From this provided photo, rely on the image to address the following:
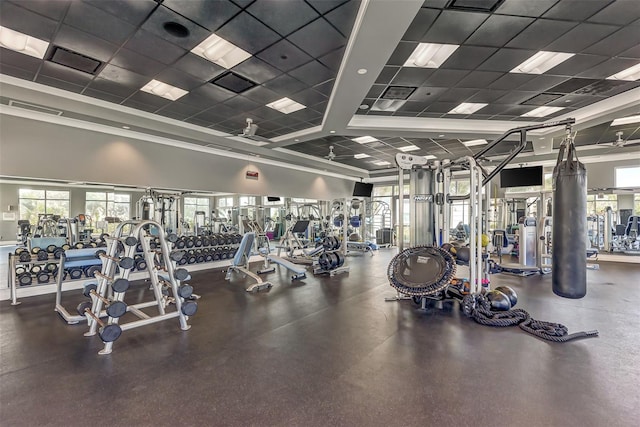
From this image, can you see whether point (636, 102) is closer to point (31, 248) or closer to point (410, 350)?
point (410, 350)

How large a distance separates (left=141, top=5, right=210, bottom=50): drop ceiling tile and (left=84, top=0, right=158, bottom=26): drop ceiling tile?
0.07 meters

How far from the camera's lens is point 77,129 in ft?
18.0

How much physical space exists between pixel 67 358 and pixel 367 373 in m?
2.67

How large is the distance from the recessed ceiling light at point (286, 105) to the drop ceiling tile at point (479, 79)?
2776 millimetres

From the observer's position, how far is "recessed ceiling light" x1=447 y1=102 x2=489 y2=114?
5.54 metres

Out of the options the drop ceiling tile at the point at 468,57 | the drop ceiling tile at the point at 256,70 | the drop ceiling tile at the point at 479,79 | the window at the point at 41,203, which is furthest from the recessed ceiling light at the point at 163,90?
the drop ceiling tile at the point at 479,79

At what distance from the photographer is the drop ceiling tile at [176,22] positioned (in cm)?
303

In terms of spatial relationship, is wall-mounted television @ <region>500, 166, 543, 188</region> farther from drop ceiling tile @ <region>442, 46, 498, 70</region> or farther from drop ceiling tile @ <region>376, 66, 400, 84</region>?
drop ceiling tile @ <region>376, 66, 400, 84</region>

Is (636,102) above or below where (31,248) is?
above

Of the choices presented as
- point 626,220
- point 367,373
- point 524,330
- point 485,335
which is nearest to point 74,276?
point 367,373

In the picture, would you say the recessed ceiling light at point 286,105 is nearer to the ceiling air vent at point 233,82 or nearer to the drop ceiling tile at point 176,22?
the ceiling air vent at point 233,82

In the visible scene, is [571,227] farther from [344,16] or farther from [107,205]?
[107,205]

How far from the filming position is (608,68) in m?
4.18

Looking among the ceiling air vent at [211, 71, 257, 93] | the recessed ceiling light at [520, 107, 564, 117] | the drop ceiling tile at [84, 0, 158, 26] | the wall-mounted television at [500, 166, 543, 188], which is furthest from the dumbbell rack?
the wall-mounted television at [500, 166, 543, 188]
